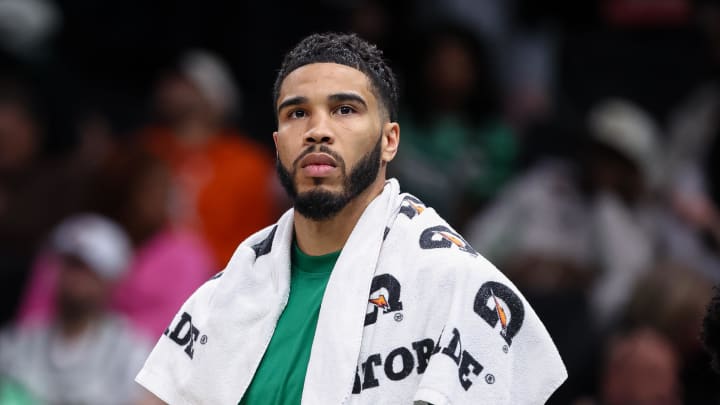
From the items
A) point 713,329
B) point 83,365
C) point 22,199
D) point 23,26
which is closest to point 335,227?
point 713,329

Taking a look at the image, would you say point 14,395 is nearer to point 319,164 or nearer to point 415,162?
point 415,162

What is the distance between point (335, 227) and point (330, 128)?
267 millimetres

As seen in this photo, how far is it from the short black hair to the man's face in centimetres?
2

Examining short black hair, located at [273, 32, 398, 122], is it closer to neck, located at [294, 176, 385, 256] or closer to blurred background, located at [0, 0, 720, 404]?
neck, located at [294, 176, 385, 256]

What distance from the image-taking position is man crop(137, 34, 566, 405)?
11.8 ft

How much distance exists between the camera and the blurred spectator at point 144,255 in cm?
718

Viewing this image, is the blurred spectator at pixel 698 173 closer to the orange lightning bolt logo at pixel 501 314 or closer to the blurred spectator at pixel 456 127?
the blurred spectator at pixel 456 127

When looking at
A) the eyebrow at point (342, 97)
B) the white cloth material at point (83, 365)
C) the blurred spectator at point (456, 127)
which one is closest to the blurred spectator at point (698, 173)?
the blurred spectator at point (456, 127)

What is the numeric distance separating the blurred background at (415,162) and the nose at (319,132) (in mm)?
2453

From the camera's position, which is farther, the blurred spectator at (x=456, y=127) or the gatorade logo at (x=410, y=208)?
the blurred spectator at (x=456, y=127)

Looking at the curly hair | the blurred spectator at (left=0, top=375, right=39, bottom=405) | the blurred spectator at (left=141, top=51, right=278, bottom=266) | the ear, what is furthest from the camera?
the blurred spectator at (left=141, top=51, right=278, bottom=266)

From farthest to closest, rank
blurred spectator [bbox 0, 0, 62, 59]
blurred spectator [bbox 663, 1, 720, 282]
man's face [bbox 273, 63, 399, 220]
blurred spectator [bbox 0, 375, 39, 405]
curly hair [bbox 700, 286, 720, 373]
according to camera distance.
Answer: blurred spectator [bbox 0, 0, 62, 59] < blurred spectator [bbox 663, 1, 720, 282] < blurred spectator [bbox 0, 375, 39, 405] < man's face [bbox 273, 63, 399, 220] < curly hair [bbox 700, 286, 720, 373]

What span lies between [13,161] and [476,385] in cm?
506

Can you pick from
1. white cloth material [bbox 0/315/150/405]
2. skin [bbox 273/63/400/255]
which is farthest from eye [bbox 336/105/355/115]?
white cloth material [bbox 0/315/150/405]
